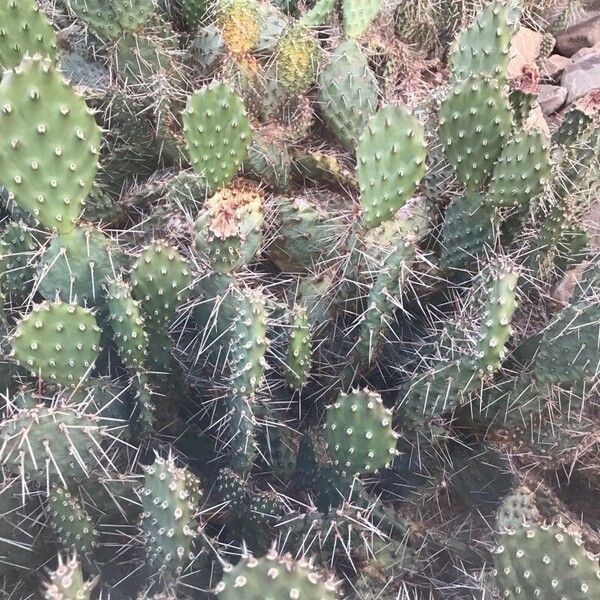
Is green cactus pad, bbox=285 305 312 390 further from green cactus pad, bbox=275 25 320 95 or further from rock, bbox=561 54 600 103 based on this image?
rock, bbox=561 54 600 103

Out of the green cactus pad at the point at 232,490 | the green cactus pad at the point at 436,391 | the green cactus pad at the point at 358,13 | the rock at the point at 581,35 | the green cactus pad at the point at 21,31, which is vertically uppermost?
the green cactus pad at the point at 21,31

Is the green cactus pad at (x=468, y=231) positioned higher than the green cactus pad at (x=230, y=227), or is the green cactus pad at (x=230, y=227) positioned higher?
the green cactus pad at (x=230, y=227)

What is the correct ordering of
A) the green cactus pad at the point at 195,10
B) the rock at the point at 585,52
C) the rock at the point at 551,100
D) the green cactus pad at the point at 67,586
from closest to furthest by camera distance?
the green cactus pad at the point at 67,586, the green cactus pad at the point at 195,10, the rock at the point at 551,100, the rock at the point at 585,52

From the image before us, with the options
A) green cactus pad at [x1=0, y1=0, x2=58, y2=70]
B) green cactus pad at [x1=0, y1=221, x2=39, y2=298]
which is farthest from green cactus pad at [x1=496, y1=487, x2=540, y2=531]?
green cactus pad at [x1=0, y1=0, x2=58, y2=70]

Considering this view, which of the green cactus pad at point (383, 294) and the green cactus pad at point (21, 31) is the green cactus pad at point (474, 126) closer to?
the green cactus pad at point (383, 294)

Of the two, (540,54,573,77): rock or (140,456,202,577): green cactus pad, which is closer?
(140,456,202,577): green cactus pad

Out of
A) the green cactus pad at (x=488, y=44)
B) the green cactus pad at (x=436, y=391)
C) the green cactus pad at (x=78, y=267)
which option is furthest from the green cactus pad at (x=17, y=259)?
the green cactus pad at (x=488, y=44)
